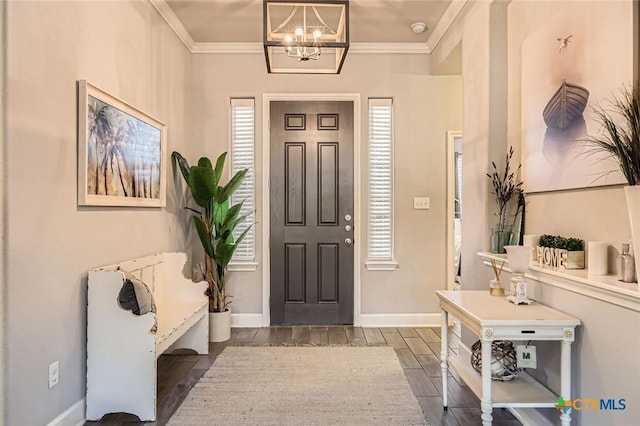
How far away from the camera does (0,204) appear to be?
5.28 ft

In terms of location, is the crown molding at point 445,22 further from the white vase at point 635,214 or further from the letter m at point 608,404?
the letter m at point 608,404

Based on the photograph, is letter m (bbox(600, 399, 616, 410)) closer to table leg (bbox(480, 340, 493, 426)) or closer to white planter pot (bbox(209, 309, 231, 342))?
table leg (bbox(480, 340, 493, 426))

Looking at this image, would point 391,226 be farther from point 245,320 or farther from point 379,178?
point 245,320

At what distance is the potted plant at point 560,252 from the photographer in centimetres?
182

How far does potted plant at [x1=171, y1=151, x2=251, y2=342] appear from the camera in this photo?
3387 mm

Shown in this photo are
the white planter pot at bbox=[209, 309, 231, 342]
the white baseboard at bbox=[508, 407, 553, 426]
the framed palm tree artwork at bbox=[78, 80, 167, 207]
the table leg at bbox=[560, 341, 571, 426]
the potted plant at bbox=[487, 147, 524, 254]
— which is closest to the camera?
the table leg at bbox=[560, 341, 571, 426]

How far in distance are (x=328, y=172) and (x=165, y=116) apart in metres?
1.64

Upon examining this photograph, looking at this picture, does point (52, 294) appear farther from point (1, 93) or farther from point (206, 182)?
A: point (206, 182)

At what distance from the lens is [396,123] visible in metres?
3.99

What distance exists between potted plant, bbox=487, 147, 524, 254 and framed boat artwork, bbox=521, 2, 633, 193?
0.35ft

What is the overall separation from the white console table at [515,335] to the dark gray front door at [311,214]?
2.10 m

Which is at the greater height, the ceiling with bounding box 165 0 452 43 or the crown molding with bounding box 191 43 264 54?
the ceiling with bounding box 165 0 452 43

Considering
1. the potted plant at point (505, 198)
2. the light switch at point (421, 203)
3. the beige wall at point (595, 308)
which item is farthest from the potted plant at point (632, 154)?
the light switch at point (421, 203)

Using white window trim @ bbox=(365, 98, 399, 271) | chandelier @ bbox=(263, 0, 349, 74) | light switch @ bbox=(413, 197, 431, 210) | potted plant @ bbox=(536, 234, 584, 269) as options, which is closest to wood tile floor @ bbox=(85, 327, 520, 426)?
white window trim @ bbox=(365, 98, 399, 271)
